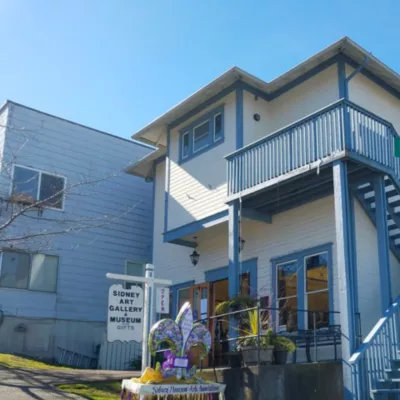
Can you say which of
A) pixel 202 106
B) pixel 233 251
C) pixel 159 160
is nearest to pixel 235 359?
pixel 233 251

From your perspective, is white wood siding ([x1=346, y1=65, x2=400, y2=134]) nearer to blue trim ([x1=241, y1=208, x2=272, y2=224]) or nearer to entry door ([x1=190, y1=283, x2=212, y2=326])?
blue trim ([x1=241, y1=208, x2=272, y2=224])

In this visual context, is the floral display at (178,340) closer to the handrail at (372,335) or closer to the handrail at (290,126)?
the handrail at (372,335)

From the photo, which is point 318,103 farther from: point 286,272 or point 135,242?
point 135,242

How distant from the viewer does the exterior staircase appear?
1252 cm

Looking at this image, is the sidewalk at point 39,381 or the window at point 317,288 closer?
the sidewalk at point 39,381

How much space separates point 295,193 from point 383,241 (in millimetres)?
2523

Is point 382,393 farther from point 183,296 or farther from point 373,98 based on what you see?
point 183,296

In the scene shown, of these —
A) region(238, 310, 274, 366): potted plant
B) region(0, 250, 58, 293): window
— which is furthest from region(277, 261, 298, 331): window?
region(0, 250, 58, 293): window

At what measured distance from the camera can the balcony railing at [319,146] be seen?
37.7 feet

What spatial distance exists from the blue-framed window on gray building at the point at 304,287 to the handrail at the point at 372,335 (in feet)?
6.19

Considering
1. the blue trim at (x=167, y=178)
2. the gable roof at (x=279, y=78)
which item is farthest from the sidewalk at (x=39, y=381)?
the gable roof at (x=279, y=78)

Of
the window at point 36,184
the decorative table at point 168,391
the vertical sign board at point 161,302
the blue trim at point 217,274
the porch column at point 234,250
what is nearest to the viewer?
the decorative table at point 168,391

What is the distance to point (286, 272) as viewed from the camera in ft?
45.8

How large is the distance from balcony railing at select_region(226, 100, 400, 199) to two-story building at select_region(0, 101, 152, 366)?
588 cm
